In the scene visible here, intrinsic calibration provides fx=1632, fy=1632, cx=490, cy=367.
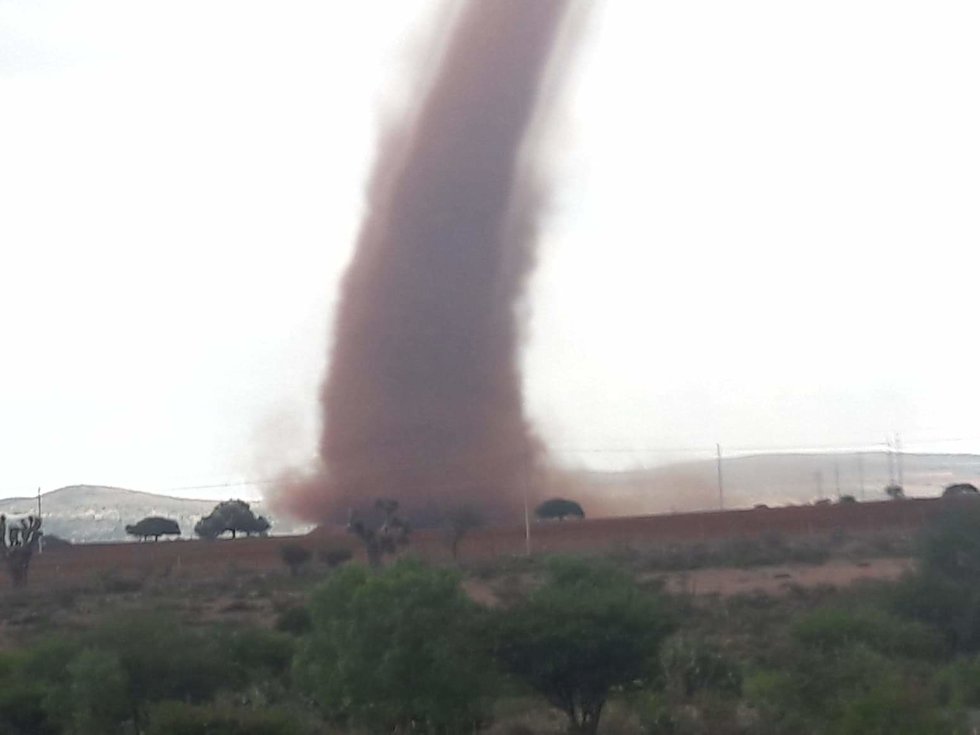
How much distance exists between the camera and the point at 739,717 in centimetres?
2092

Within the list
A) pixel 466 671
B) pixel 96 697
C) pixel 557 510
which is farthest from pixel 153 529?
pixel 466 671

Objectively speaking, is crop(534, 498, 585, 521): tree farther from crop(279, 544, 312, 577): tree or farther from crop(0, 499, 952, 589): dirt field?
crop(279, 544, 312, 577): tree

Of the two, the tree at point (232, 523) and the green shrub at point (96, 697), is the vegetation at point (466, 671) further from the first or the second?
the tree at point (232, 523)

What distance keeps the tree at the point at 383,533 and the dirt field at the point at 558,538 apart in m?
0.80

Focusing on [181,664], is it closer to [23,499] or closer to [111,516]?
[111,516]

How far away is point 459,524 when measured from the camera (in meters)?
56.2

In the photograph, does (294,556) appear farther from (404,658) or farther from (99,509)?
(99,509)

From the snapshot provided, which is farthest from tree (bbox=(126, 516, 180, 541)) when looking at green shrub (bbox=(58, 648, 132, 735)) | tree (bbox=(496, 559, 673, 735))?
tree (bbox=(496, 559, 673, 735))

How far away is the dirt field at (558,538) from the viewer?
54.8 meters

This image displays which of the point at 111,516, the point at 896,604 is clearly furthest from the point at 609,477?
the point at 111,516

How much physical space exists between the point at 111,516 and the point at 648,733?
137 meters

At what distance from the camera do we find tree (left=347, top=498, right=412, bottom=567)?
165 ft

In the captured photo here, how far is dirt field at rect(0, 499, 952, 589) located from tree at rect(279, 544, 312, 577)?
749 millimetres

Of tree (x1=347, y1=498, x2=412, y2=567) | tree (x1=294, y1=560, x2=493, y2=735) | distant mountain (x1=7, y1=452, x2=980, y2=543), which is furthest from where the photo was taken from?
distant mountain (x1=7, y1=452, x2=980, y2=543)
